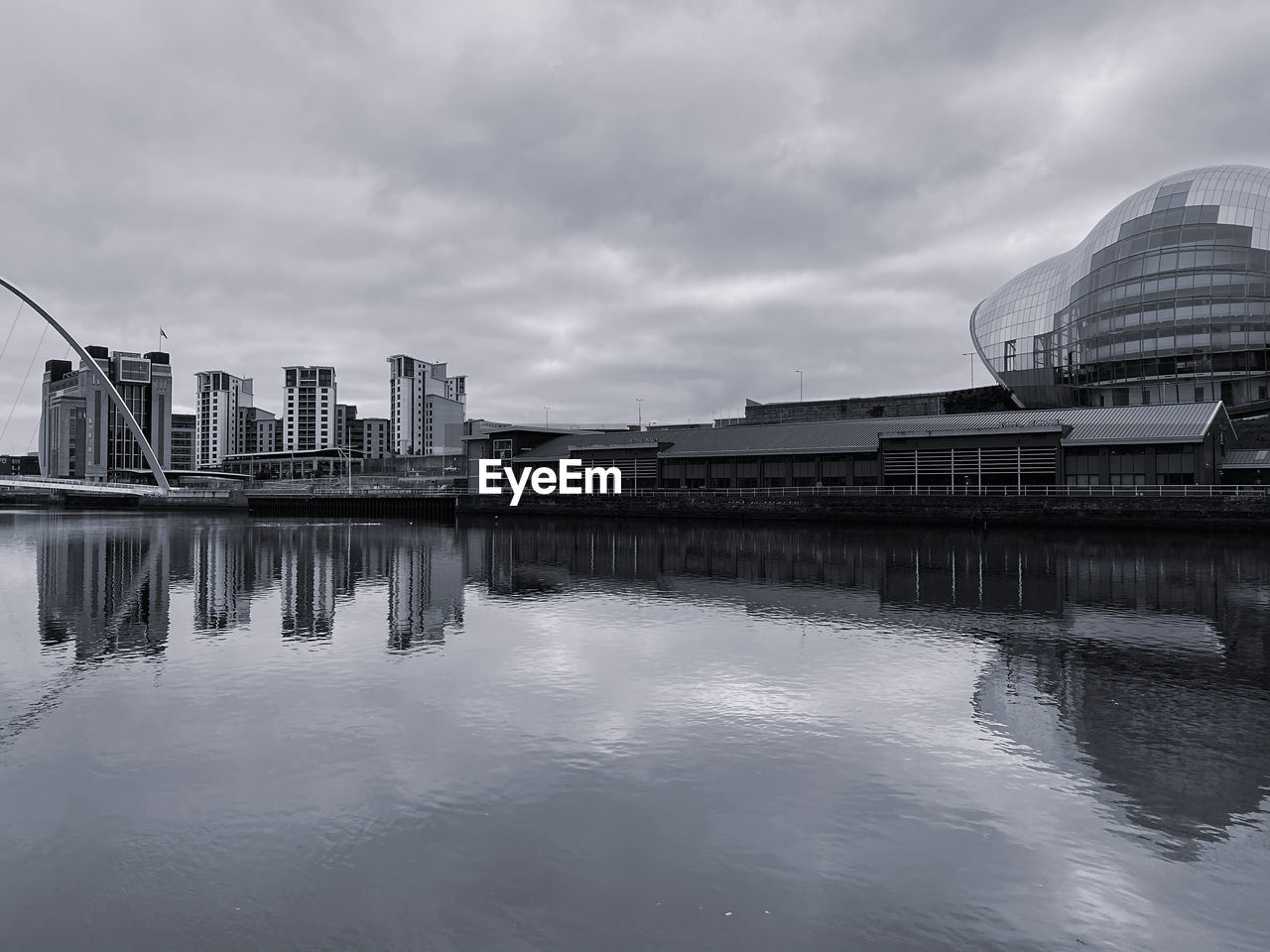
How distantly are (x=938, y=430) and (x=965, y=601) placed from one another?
52045 millimetres

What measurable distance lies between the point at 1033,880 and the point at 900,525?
6118cm

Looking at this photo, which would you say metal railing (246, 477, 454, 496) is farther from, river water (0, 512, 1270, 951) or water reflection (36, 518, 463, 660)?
river water (0, 512, 1270, 951)

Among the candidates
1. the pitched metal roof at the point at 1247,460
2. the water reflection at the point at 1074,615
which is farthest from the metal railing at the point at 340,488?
the pitched metal roof at the point at 1247,460

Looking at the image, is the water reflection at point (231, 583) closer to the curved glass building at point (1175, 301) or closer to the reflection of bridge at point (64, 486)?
the reflection of bridge at point (64, 486)

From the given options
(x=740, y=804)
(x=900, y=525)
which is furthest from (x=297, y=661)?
(x=900, y=525)

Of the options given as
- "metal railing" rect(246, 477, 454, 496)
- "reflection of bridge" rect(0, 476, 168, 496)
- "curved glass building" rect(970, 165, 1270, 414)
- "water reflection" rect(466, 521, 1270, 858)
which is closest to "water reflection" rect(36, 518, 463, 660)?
"water reflection" rect(466, 521, 1270, 858)

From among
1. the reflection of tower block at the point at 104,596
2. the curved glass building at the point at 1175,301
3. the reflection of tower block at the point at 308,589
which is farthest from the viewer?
the curved glass building at the point at 1175,301

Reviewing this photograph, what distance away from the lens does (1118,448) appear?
65938 mm

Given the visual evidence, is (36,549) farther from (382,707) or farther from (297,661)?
(382,707)

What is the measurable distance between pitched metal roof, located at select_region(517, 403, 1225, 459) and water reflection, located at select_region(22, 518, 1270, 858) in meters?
16.6

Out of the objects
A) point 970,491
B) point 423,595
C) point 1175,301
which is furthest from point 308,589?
point 1175,301

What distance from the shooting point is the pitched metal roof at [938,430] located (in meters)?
65.7

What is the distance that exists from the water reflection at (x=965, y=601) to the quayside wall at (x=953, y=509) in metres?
5.30

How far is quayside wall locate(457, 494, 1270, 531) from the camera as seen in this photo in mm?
55344
